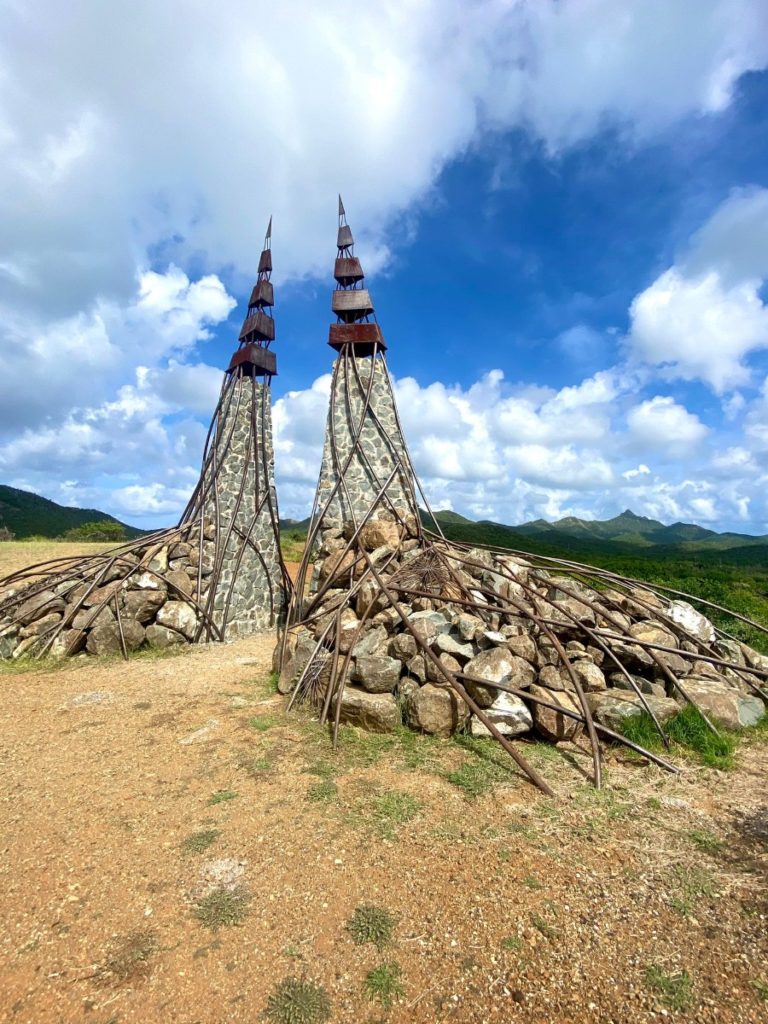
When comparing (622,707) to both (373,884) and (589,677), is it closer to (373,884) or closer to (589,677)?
(589,677)

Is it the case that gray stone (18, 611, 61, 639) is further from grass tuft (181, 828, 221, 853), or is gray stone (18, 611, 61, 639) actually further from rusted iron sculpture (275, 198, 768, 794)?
grass tuft (181, 828, 221, 853)

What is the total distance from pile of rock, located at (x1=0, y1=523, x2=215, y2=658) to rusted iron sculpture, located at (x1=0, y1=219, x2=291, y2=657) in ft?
0.08

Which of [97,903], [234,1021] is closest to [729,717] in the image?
[234,1021]

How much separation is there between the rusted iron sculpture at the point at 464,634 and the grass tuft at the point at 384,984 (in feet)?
9.46

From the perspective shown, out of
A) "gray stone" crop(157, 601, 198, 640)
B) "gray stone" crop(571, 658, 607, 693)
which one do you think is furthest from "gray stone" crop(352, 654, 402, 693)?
"gray stone" crop(157, 601, 198, 640)

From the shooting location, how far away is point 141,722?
26.4 ft

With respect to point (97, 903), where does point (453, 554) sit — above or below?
above

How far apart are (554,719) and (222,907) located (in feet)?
15.3

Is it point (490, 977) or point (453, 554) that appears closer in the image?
point (490, 977)

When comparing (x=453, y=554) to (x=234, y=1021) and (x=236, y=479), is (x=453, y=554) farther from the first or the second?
(x=234, y=1021)

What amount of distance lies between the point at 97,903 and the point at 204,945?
115 centimetres

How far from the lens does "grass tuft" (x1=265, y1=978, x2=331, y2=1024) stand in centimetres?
318

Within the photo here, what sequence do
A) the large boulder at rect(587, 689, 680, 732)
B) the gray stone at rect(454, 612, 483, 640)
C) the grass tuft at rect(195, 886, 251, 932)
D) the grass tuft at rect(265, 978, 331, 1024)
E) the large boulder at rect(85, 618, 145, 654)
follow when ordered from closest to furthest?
the grass tuft at rect(265, 978, 331, 1024)
the grass tuft at rect(195, 886, 251, 932)
the large boulder at rect(587, 689, 680, 732)
the gray stone at rect(454, 612, 483, 640)
the large boulder at rect(85, 618, 145, 654)

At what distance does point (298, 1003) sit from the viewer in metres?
3.27
